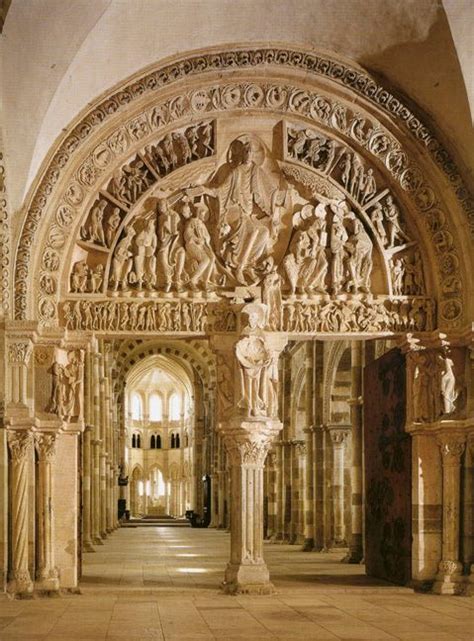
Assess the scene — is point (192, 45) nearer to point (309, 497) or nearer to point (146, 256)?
point (146, 256)

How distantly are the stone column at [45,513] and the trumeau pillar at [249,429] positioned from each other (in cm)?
206

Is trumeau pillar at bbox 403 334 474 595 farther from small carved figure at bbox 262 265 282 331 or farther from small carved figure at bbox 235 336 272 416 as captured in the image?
small carved figure at bbox 235 336 272 416

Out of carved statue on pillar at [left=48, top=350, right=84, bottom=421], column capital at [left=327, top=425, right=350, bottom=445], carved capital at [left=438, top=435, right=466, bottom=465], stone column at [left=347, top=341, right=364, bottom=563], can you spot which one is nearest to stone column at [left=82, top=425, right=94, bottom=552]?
column capital at [left=327, top=425, right=350, bottom=445]

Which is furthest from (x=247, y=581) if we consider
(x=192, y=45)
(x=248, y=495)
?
(x=192, y=45)

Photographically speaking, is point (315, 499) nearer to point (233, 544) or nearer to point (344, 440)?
point (344, 440)

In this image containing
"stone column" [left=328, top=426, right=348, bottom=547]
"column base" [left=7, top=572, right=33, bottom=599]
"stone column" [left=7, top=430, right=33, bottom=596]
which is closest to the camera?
"column base" [left=7, top=572, right=33, bottom=599]

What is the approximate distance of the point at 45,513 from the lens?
14102mm

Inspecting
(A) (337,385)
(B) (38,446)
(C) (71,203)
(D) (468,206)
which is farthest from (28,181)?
(A) (337,385)

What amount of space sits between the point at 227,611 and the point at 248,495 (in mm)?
2269

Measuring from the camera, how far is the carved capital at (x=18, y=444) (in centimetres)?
1388

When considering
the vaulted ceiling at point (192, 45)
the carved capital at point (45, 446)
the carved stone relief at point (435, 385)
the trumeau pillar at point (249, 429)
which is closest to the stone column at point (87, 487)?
the carved capital at point (45, 446)

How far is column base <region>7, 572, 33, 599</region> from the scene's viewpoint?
44.9 feet

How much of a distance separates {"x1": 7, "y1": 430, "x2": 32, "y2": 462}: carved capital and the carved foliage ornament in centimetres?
294

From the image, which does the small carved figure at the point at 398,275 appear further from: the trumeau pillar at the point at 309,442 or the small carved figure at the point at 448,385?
the trumeau pillar at the point at 309,442
